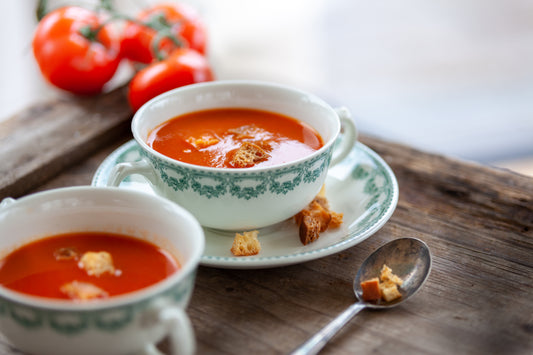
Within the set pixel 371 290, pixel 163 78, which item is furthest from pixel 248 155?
pixel 163 78

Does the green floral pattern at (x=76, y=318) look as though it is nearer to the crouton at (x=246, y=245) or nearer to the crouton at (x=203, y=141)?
the crouton at (x=246, y=245)

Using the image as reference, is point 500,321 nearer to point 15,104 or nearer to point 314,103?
point 314,103

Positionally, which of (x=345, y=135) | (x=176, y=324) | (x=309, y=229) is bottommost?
(x=309, y=229)

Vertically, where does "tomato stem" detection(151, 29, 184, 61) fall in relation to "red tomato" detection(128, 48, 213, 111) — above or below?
above

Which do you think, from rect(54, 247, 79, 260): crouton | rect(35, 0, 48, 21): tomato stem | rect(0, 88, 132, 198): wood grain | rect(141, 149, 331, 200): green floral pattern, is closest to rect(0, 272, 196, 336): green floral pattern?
rect(54, 247, 79, 260): crouton

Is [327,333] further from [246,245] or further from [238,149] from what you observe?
[238,149]

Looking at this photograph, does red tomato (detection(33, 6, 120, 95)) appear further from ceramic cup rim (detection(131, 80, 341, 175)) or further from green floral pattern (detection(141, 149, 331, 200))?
green floral pattern (detection(141, 149, 331, 200))
